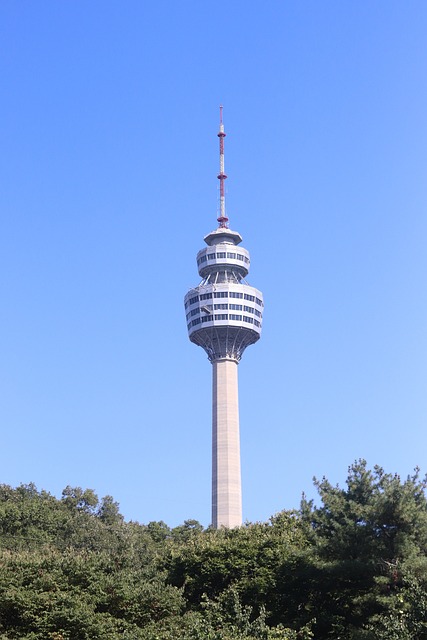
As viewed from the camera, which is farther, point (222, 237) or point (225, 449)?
point (222, 237)

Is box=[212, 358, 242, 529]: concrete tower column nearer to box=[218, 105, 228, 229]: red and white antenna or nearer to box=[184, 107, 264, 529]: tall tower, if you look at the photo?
box=[184, 107, 264, 529]: tall tower

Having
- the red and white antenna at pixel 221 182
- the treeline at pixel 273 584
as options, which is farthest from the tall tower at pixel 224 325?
the treeline at pixel 273 584

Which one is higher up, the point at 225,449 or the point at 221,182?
the point at 221,182

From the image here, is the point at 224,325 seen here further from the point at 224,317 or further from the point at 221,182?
the point at 221,182

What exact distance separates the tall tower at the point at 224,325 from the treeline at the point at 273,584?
8527cm

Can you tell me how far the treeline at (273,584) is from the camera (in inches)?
1539

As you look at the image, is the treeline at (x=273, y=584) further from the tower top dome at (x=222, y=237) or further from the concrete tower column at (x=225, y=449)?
the tower top dome at (x=222, y=237)

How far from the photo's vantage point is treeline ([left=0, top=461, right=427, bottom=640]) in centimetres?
3909

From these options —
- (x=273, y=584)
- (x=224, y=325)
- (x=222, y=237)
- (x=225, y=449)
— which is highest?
(x=222, y=237)

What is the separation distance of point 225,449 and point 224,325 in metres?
23.2

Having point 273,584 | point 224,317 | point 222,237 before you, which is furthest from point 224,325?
point 273,584

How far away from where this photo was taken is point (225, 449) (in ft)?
468

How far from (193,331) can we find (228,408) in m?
18.4

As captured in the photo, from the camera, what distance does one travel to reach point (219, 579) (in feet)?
182
